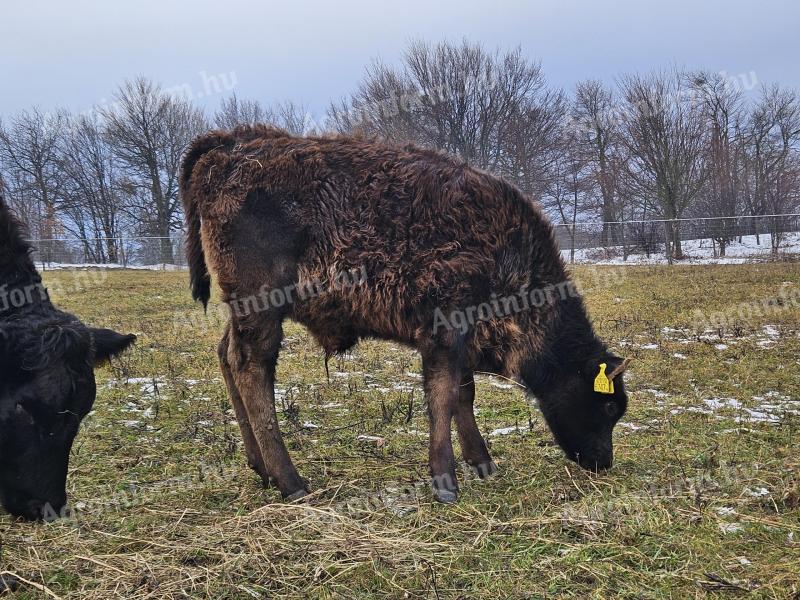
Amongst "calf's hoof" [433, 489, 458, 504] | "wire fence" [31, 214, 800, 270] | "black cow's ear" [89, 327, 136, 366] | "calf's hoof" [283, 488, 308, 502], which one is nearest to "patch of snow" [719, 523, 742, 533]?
"calf's hoof" [433, 489, 458, 504]

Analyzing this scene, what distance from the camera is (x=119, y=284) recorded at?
2111 cm

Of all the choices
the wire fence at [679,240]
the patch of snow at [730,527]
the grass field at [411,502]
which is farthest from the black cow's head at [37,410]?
the wire fence at [679,240]

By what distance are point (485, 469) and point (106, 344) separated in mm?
2755

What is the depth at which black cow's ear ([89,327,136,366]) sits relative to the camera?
388cm

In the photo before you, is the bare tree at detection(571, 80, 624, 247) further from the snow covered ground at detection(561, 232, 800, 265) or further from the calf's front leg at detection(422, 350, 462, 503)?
the calf's front leg at detection(422, 350, 462, 503)

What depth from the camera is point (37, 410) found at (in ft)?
10.9

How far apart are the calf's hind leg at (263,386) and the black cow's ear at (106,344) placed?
735mm

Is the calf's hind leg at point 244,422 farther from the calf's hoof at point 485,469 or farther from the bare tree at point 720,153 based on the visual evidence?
the bare tree at point 720,153

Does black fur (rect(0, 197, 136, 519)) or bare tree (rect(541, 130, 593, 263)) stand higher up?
bare tree (rect(541, 130, 593, 263))

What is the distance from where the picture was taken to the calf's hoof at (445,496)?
378 cm

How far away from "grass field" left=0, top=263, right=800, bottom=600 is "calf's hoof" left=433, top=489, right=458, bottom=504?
0.07 m

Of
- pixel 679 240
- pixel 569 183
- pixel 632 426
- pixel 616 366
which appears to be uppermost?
pixel 569 183

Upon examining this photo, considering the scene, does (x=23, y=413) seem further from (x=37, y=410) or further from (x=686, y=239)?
(x=686, y=239)

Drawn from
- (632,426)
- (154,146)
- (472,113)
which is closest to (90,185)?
(154,146)
